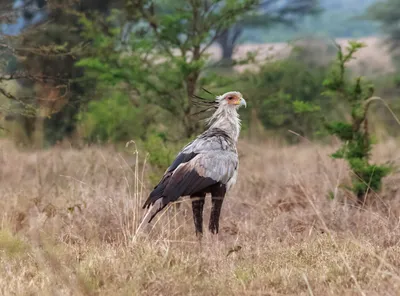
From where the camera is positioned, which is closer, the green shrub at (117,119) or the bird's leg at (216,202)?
the bird's leg at (216,202)

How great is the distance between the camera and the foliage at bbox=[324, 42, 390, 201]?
780cm

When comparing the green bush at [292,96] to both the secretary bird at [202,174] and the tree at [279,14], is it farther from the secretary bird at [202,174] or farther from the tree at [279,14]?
the tree at [279,14]

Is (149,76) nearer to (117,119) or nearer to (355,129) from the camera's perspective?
(117,119)

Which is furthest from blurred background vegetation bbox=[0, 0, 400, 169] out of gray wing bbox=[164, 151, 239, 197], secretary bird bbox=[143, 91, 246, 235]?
gray wing bbox=[164, 151, 239, 197]

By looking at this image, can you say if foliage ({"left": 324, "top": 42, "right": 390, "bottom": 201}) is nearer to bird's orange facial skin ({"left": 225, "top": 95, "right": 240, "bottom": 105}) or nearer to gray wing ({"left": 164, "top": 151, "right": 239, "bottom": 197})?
bird's orange facial skin ({"left": 225, "top": 95, "right": 240, "bottom": 105})

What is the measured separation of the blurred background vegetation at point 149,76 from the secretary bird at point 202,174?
1726mm

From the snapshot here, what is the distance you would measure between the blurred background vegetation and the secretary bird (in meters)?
1.73

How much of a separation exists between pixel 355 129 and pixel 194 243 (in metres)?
2.76

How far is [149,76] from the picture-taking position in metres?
11.3

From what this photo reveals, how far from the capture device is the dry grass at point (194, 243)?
4.60m

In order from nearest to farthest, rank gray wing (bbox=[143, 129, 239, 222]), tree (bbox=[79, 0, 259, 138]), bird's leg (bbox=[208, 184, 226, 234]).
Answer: gray wing (bbox=[143, 129, 239, 222])
bird's leg (bbox=[208, 184, 226, 234])
tree (bbox=[79, 0, 259, 138])

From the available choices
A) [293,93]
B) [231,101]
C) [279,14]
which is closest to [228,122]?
[231,101]

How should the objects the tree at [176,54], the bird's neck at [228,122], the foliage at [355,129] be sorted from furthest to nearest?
the tree at [176,54], the foliage at [355,129], the bird's neck at [228,122]

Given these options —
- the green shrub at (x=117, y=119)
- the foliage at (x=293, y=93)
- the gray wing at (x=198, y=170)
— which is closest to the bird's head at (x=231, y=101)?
the gray wing at (x=198, y=170)
